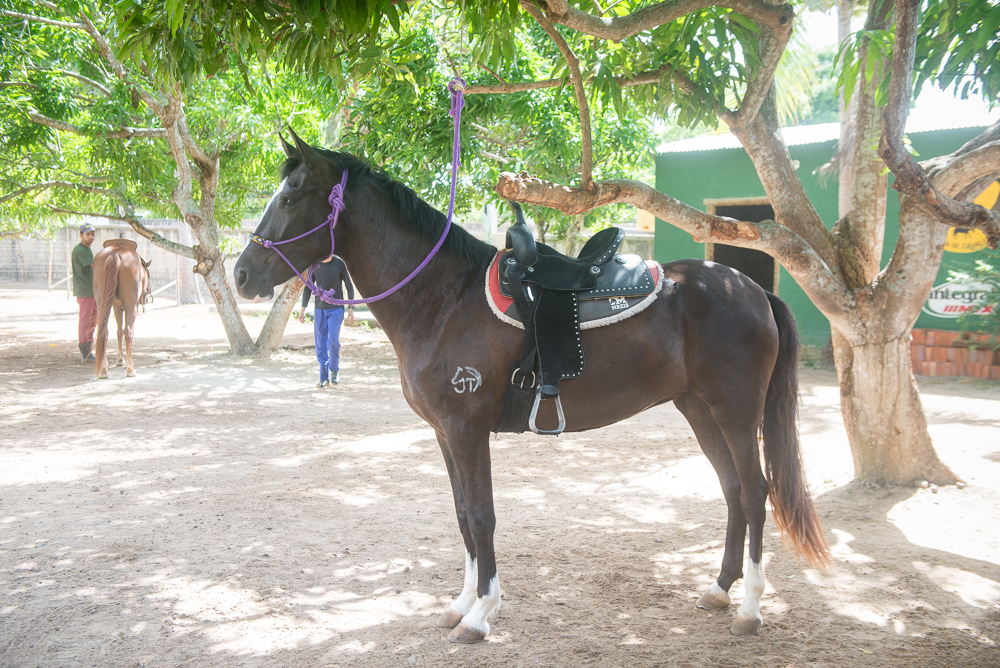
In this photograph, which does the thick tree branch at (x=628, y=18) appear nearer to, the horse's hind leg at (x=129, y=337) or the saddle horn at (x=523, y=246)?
the saddle horn at (x=523, y=246)

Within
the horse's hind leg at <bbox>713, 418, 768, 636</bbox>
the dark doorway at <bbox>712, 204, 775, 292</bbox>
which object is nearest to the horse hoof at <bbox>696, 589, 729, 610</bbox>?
the horse's hind leg at <bbox>713, 418, 768, 636</bbox>

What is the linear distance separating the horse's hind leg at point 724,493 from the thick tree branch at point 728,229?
130 cm

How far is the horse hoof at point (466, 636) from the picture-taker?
284 cm

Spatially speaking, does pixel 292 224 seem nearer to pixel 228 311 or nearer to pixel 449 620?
pixel 449 620

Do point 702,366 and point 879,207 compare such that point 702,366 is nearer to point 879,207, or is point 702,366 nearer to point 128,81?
point 879,207

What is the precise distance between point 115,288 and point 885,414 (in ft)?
30.7

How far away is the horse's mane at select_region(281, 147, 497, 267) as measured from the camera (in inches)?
119

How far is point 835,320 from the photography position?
4.58m

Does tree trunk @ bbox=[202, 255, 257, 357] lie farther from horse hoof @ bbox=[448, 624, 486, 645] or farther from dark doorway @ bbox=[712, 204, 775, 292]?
dark doorway @ bbox=[712, 204, 775, 292]

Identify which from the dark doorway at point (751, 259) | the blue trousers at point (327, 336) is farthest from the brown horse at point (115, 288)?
the dark doorway at point (751, 259)

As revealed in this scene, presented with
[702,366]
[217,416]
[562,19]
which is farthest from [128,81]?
[702,366]

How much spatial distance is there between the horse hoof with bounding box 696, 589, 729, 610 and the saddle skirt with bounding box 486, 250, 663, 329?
1464mm

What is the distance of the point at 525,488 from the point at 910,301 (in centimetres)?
307

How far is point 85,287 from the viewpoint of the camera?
10.0 meters
